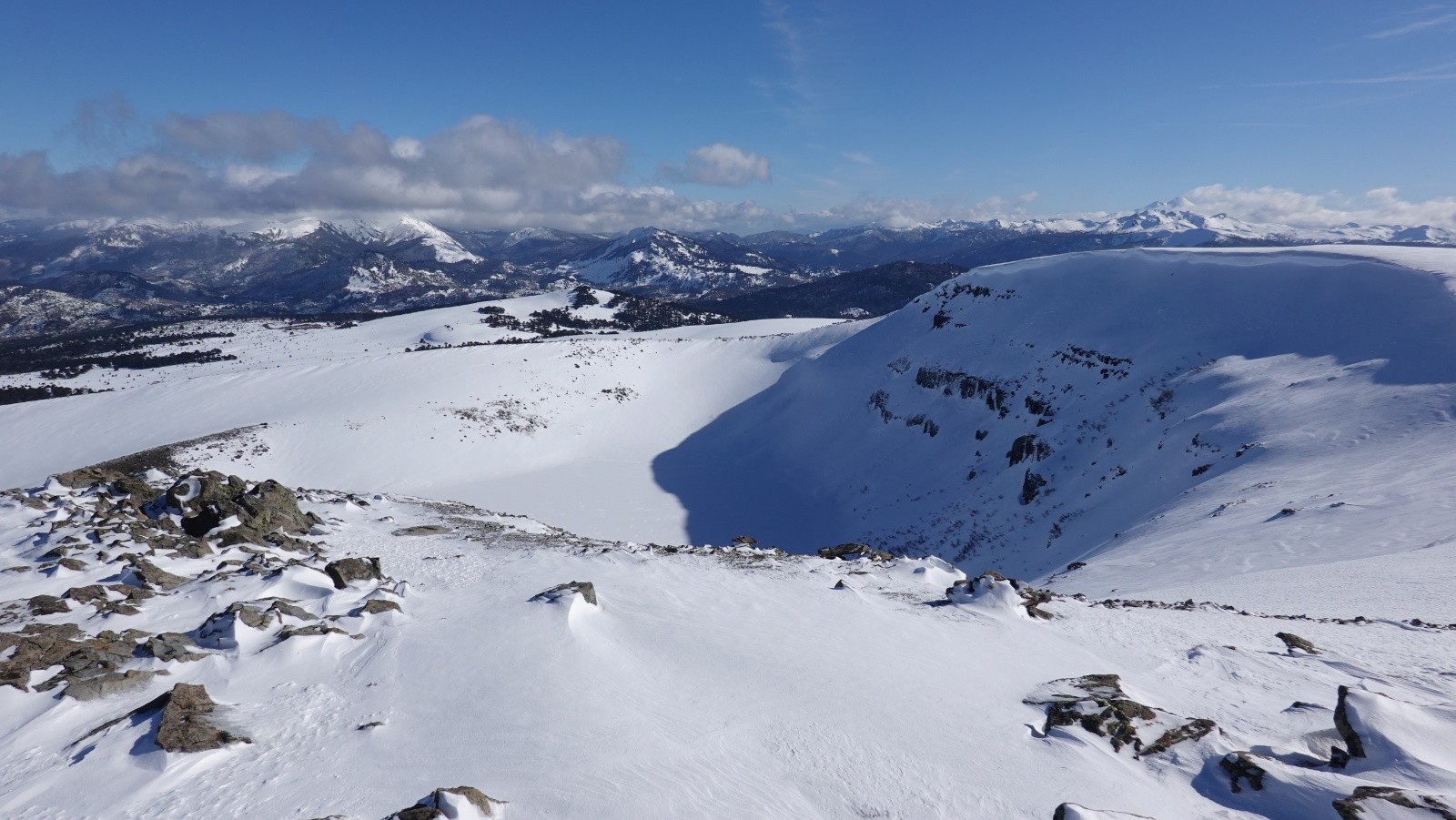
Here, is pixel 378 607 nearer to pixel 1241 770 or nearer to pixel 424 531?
pixel 424 531

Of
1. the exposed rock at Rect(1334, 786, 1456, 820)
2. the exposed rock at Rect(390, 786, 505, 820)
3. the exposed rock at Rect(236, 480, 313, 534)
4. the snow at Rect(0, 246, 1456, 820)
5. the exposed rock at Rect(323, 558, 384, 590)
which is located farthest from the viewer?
the exposed rock at Rect(236, 480, 313, 534)

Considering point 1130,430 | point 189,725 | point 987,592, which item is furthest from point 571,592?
point 1130,430

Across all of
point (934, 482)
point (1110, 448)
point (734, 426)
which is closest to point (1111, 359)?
point (1110, 448)

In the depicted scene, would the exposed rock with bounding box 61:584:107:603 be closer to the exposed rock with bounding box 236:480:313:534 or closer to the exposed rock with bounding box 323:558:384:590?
the exposed rock with bounding box 323:558:384:590

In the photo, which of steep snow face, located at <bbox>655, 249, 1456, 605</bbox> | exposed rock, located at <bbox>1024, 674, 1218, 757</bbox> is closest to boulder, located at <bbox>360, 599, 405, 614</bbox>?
exposed rock, located at <bbox>1024, 674, 1218, 757</bbox>

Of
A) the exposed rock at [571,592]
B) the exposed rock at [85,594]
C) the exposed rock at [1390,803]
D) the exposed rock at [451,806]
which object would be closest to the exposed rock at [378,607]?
the exposed rock at [571,592]

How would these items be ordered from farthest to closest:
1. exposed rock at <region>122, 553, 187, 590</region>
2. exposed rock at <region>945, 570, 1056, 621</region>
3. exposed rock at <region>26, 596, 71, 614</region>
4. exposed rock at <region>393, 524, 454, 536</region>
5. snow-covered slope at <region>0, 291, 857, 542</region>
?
snow-covered slope at <region>0, 291, 857, 542</region> < exposed rock at <region>393, 524, 454, 536</region> < exposed rock at <region>122, 553, 187, 590</region> < exposed rock at <region>945, 570, 1056, 621</region> < exposed rock at <region>26, 596, 71, 614</region>
